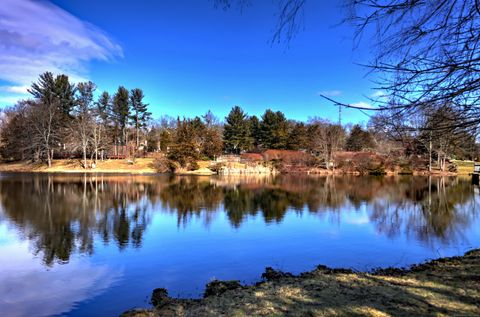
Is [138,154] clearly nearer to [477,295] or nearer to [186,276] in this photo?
[186,276]

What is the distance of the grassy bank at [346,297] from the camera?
16.4 feet

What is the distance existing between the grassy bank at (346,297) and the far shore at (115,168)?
45.8 metres

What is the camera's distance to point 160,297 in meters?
7.61

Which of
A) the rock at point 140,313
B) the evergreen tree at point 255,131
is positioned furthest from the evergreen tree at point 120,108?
the rock at point 140,313

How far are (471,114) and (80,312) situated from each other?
24.1 ft

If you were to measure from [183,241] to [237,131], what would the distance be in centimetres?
5475

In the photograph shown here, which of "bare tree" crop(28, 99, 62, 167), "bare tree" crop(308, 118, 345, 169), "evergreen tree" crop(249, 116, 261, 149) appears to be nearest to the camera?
"bare tree" crop(28, 99, 62, 167)

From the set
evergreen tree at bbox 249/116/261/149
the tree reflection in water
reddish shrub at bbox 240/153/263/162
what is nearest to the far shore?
reddish shrub at bbox 240/153/263/162

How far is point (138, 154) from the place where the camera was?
6494 centimetres

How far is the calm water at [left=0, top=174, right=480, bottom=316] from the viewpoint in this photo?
8.68 meters

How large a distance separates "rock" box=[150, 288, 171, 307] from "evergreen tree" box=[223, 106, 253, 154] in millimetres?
59664

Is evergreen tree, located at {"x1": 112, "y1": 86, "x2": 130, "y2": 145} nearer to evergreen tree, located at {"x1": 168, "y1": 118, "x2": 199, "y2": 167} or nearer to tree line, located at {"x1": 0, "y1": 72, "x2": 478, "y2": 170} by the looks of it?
tree line, located at {"x1": 0, "y1": 72, "x2": 478, "y2": 170}

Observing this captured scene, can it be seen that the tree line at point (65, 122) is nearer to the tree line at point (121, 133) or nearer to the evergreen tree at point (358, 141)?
the tree line at point (121, 133)

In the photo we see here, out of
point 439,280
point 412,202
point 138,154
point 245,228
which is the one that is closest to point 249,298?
point 439,280
